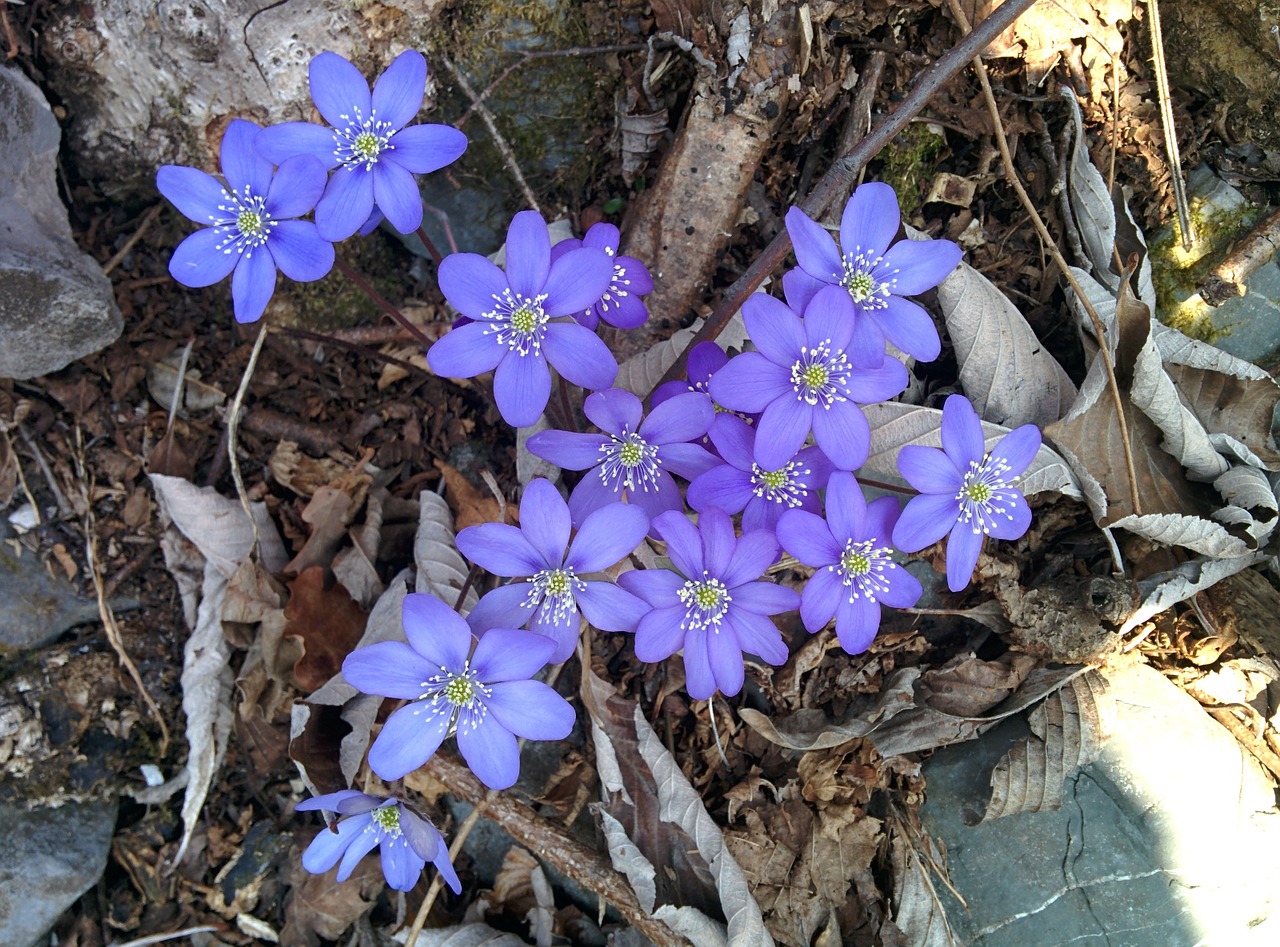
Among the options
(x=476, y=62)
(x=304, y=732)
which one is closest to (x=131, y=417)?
(x=304, y=732)

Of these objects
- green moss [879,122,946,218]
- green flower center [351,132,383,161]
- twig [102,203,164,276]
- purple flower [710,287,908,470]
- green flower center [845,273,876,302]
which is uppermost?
green moss [879,122,946,218]

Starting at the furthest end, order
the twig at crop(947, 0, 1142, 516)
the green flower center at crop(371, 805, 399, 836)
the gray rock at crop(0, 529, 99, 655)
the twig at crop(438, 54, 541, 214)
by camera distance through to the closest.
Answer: the gray rock at crop(0, 529, 99, 655) → the twig at crop(438, 54, 541, 214) → the twig at crop(947, 0, 1142, 516) → the green flower center at crop(371, 805, 399, 836)

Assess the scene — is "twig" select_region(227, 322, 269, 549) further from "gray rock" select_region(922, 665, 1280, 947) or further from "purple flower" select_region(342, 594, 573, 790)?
"gray rock" select_region(922, 665, 1280, 947)

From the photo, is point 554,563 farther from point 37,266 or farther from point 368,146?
point 37,266

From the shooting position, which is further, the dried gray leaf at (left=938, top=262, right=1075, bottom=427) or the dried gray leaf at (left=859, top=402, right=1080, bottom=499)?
the dried gray leaf at (left=938, top=262, right=1075, bottom=427)

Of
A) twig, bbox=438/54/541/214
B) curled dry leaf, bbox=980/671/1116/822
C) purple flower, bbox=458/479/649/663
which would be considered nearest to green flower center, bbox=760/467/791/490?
purple flower, bbox=458/479/649/663

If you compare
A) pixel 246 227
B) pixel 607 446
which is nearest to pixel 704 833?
pixel 607 446

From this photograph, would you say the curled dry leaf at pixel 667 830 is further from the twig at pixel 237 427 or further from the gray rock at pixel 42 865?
the gray rock at pixel 42 865

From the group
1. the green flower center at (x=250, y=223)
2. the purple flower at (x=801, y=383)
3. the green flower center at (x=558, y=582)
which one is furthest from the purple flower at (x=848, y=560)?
the green flower center at (x=250, y=223)
